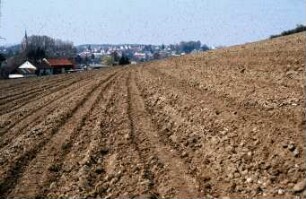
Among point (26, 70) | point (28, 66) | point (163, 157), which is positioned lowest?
point (26, 70)

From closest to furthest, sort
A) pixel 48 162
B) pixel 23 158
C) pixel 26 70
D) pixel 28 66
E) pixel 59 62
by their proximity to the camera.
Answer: pixel 48 162 < pixel 23 158 < pixel 26 70 < pixel 28 66 < pixel 59 62

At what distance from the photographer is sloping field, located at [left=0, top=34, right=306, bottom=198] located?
828cm

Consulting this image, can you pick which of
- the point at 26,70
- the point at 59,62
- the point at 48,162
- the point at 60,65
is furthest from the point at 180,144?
the point at 59,62

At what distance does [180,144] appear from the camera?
11.0 m

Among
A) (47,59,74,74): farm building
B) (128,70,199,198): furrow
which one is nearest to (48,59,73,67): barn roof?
(47,59,74,74): farm building

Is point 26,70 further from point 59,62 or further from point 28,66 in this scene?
point 59,62

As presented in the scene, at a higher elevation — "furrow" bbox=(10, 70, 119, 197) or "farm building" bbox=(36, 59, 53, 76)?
"furrow" bbox=(10, 70, 119, 197)

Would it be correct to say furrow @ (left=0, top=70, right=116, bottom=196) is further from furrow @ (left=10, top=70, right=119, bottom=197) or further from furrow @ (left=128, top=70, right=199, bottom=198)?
furrow @ (left=128, top=70, right=199, bottom=198)

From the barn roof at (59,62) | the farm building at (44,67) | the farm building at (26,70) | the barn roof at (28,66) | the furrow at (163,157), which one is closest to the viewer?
the furrow at (163,157)

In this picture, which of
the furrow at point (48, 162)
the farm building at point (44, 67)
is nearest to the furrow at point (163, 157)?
the furrow at point (48, 162)

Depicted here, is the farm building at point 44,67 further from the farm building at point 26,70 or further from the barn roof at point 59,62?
the farm building at point 26,70

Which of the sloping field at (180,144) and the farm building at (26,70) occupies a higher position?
the sloping field at (180,144)

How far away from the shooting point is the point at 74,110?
17.6 meters

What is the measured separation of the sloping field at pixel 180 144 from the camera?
27.2ft
